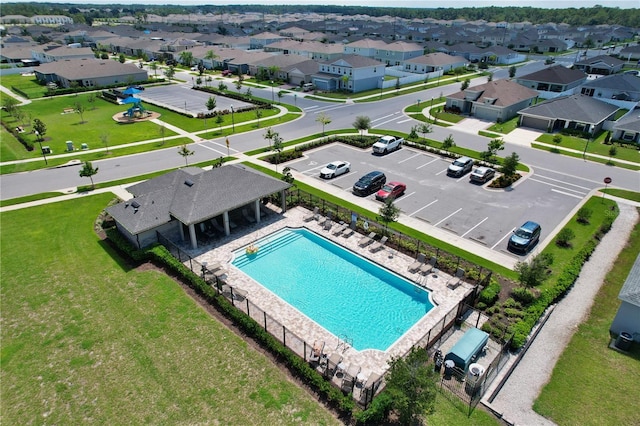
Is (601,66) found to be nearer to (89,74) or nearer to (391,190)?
(391,190)

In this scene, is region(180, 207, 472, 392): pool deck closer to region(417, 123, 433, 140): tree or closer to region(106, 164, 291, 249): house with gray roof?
region(106, 164, 291, 249): house with gray roof

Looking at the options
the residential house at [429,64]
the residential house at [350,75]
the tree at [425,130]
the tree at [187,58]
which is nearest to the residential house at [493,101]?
the tree at [425,130]

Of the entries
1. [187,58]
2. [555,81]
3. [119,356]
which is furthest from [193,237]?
[187,58]

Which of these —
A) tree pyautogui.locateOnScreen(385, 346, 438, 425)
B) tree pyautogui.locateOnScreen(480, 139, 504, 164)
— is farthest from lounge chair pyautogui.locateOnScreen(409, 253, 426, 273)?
tree pyautogui.locateOnScreen(480, 139, 504, 164)

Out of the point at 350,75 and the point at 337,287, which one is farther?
the point at 350,75

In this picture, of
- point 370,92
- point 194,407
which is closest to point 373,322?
point 194,407
